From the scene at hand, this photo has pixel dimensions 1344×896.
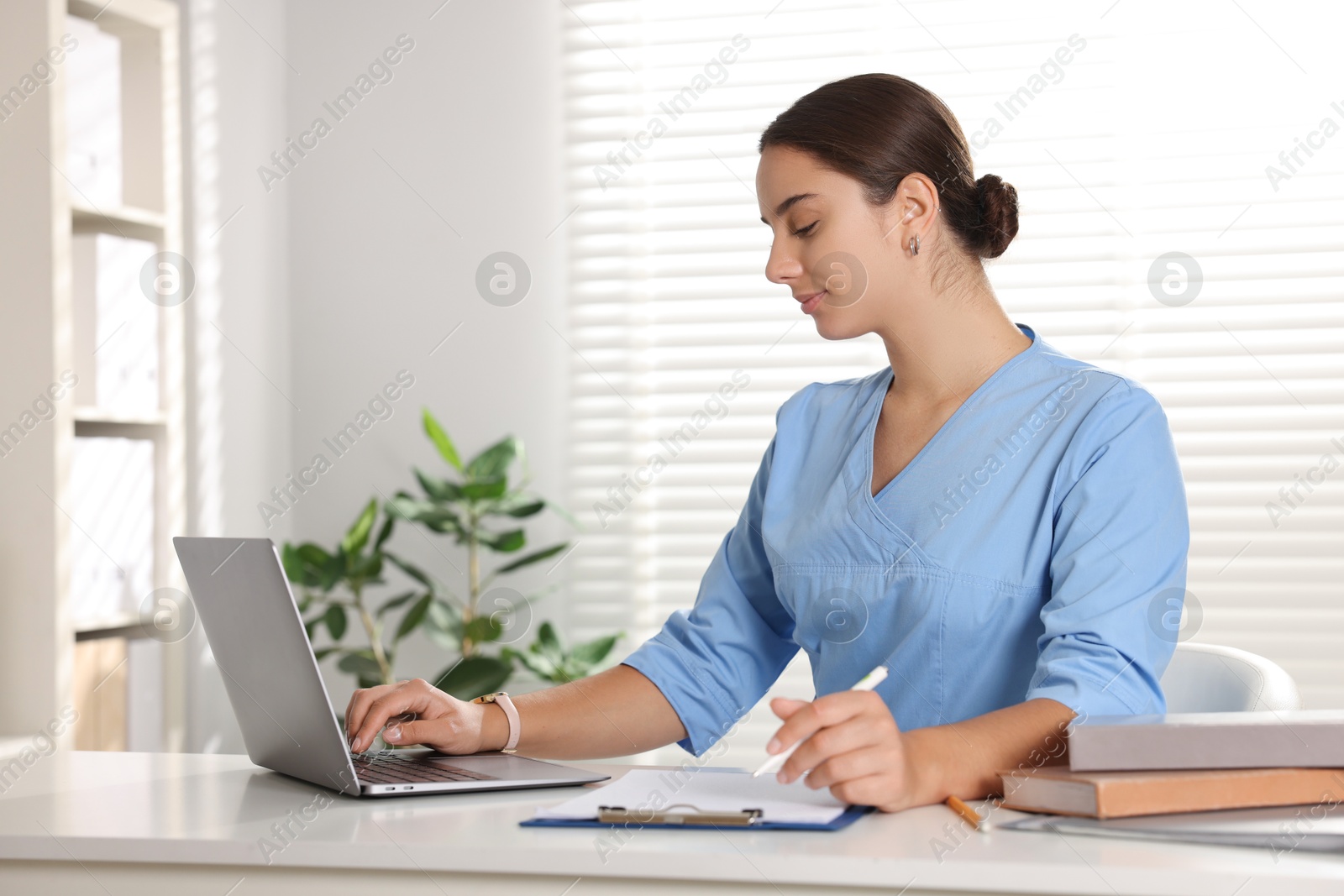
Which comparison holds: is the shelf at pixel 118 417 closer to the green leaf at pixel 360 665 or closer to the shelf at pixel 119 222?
the shelf at pixel 119 222

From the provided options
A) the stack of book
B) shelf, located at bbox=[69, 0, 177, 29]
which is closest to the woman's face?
the stack of book

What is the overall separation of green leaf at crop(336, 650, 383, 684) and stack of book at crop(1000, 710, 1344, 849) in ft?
7.37

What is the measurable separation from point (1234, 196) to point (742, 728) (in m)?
1.71

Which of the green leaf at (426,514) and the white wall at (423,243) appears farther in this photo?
the white wall at (423,243)

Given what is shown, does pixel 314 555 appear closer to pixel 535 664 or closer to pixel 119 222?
pixel 535 664

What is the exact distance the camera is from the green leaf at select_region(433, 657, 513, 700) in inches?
111

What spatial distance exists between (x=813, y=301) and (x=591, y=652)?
5.46 ft

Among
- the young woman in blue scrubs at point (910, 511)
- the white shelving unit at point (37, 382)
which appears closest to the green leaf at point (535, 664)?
the white shelving unit at point (37, 382)

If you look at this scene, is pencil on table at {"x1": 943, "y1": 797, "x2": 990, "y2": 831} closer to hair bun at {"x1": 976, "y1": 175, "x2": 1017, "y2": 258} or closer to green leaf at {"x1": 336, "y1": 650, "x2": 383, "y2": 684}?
hair bun at {"x1": 976, "y1": 175, "x2": 1017, "y2": 258}

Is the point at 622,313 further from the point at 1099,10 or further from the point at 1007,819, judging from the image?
the point at 1007,819

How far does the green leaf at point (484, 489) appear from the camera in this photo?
112 inches

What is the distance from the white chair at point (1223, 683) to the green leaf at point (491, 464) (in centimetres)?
177

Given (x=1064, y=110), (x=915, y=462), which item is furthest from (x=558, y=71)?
(x=915, y=462)

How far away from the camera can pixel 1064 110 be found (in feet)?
9.50
